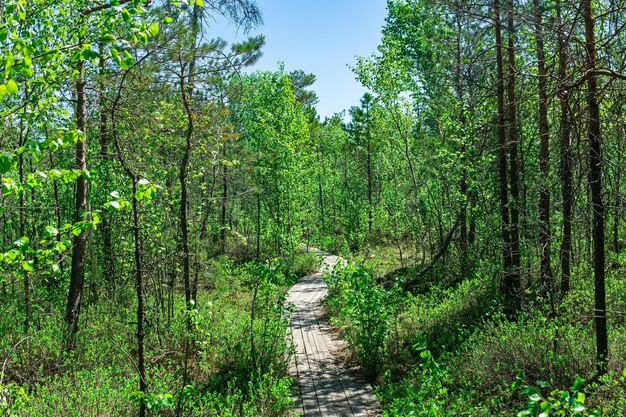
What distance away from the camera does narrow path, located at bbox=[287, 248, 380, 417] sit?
242 inches

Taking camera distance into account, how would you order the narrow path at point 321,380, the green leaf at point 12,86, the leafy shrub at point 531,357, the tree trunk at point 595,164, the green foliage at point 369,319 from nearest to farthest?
1. the green leaf at point 12,86
2. the tree trunk at point 595,164
3. the leafy shrub at point 531,357
4. the narrow path at point 321,380
5. the green foliage at point 369,319

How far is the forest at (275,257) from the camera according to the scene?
13.2 ft

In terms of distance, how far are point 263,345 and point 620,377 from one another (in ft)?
16.0

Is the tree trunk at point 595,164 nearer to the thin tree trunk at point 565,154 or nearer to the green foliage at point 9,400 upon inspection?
the thin tree trunk at point 565,154

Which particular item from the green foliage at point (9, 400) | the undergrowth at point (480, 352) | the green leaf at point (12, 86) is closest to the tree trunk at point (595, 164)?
the undergrowth at point (480, 352)

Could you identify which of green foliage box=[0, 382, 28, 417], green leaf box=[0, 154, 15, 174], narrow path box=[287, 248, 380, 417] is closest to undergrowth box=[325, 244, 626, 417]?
narrow path box=[287, 248, 380, 417]

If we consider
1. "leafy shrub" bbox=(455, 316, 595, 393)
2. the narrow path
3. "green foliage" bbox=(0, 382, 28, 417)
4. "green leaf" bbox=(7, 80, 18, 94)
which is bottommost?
the narrow path

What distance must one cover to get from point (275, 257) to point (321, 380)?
216 centimetres

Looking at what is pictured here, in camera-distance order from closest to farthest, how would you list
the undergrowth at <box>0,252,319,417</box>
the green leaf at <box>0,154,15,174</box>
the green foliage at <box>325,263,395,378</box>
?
the green leaf at <box>0,154,15,174</box> → the undergrowth at <box>0,252,319,417</box> → the green foliage at <box>325,263,395,378</box>

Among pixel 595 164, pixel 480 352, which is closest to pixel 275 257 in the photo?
pixel 480 352

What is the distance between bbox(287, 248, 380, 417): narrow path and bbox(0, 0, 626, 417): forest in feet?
0.81

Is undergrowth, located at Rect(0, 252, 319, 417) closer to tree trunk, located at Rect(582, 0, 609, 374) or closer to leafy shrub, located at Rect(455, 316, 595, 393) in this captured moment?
leafy shrub, located at Rect(455, 316, 595, 393)

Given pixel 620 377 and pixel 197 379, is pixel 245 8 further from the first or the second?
pixel 620 377

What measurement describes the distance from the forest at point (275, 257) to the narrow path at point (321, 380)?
246 mm
